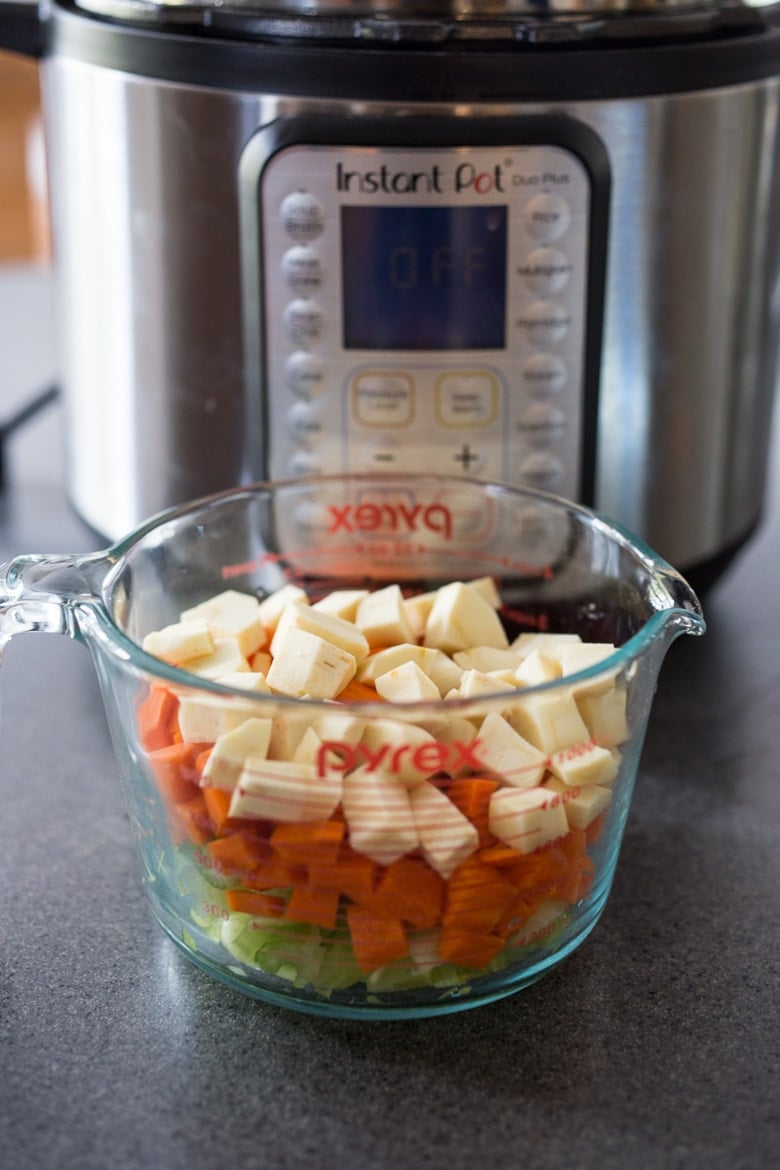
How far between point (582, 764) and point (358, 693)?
0.36 feet

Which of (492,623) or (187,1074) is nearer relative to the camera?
(187,1074)

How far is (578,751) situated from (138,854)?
201 mm

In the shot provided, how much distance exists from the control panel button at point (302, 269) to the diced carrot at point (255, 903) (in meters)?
0.32

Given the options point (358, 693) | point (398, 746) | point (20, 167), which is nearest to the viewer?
point (398, 746)

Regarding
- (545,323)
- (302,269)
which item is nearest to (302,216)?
(302,269)

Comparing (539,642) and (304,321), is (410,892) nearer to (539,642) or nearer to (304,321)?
(539,642)

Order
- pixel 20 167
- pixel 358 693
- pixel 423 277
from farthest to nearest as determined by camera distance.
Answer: pixel 20 167 < pixel 423 277 < pixel 358 693

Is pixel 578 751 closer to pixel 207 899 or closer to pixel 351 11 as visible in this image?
pixel 207 899

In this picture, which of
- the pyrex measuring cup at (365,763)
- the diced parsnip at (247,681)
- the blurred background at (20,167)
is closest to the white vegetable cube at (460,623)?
the pyrex measuring cup at (365,763)

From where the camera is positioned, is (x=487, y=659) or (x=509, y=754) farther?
(x=487, y=659)

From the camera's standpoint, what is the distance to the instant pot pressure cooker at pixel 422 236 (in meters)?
0.69

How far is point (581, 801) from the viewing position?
571mm

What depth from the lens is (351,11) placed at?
67cm

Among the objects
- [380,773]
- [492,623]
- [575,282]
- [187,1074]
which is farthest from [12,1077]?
[575,282]
